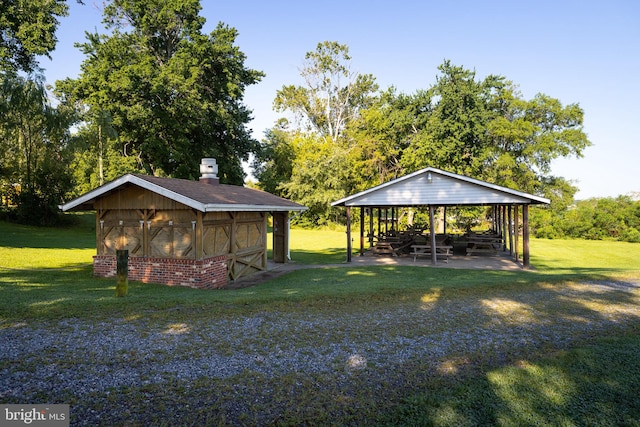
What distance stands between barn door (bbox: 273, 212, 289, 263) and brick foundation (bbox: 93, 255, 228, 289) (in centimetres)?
520

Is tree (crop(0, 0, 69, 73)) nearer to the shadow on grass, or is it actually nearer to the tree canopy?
the tree canopy

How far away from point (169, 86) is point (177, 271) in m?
20.0

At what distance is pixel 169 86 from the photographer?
88.9 feet

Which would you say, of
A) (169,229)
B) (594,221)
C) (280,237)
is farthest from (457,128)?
(169,229)

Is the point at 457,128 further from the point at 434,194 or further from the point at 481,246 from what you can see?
the point at 434,194

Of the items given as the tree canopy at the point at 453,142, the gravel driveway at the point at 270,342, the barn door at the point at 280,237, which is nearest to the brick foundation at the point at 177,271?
the gravel driveway at the point at 270,342

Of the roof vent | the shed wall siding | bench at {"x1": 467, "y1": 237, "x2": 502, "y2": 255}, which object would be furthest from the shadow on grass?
bench at {"x1": 467, "y1": 237, "x2": 502, "y2": 255}

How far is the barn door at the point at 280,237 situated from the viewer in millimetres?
17344

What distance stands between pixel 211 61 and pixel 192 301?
25.7m

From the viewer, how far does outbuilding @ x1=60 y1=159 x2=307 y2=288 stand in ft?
36.8

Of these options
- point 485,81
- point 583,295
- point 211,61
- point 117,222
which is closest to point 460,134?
point 485,81

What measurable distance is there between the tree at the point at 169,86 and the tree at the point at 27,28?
3921mm

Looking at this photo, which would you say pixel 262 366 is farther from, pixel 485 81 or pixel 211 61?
pixel 485 81

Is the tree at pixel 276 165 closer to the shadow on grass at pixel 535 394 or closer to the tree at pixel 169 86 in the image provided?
the tree at pixel 169 86
